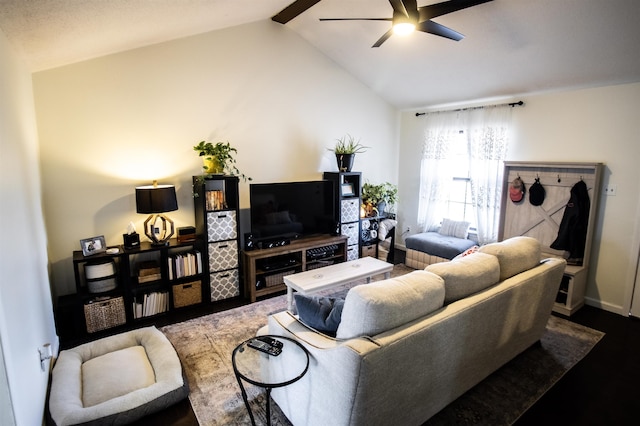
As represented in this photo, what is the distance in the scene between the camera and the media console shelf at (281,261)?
3828 mm

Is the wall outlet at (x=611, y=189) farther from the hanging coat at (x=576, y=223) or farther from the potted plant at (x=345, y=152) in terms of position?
the potted plant at (x=345, y=152)

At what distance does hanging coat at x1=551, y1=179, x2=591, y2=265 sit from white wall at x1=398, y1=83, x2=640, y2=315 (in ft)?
0.48

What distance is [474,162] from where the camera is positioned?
183 inches

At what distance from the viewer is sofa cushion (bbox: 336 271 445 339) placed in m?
1.64

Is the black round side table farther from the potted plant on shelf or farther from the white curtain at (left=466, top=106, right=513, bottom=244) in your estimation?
the white curtain at (left=466, top=106, right=513, bottom=244)

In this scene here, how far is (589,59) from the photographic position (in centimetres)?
318

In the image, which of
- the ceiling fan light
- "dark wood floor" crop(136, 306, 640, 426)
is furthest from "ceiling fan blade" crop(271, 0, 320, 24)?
"dark wood floor" crop(136, 306, 640, 426)

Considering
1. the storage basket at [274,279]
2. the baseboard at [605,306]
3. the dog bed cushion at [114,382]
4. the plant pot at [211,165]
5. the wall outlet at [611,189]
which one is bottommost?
the baseboard at [605,306]

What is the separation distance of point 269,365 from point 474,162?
395cm

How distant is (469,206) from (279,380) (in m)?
3.95

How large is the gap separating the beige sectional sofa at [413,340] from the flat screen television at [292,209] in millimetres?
1914

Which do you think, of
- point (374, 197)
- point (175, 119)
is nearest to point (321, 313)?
point (175, 119)

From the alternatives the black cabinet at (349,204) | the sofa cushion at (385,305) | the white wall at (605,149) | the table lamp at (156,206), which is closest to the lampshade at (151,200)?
the table lamp at (156,206)

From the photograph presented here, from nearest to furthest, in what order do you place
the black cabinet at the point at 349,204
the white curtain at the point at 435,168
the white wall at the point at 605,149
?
the white wall at the point at 605,149 < the black cabinet at the point at 349,204 < the white curtain at the point at 435,168
